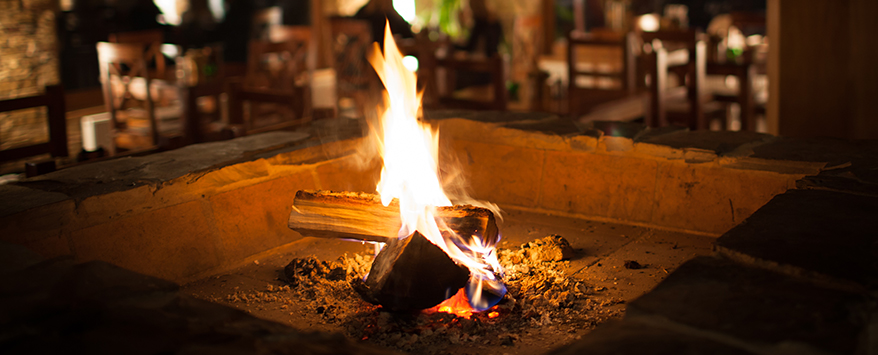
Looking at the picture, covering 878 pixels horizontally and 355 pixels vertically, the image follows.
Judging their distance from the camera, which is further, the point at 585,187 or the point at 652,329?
the point at 585,187

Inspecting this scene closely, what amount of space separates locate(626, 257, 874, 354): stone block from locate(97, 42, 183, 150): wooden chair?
13.5 feet

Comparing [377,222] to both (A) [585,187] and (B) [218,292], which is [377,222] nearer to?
(B) [218,292]

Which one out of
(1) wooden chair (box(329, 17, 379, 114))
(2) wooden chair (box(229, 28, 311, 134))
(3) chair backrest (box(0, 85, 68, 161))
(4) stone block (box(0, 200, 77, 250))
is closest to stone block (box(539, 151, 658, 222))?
(2) wooden chair (box(229, 28, 311, 134))

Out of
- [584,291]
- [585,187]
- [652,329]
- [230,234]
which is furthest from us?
[585,187]

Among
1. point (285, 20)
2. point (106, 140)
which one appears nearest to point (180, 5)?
point (285, 20)

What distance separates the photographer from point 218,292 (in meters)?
2.19

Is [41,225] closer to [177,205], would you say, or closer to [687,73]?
[177,205]

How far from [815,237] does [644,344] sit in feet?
2.39

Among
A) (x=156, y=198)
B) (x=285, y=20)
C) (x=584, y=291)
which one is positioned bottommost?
(x=584, y=291)

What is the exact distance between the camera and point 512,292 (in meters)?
2.14

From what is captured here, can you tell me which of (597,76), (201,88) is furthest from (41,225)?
(597,76)

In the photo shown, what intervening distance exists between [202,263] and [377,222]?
643 millimetres

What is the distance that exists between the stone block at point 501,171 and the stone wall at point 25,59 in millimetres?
4278

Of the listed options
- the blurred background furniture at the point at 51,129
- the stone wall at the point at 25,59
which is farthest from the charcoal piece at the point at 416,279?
the stone wall at the point at 25,59
